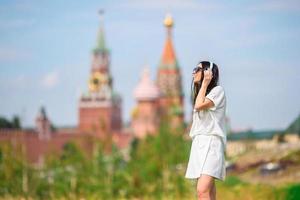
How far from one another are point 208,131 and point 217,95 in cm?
15

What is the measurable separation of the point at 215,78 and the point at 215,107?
0.40ft

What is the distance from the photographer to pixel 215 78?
11.8 ft

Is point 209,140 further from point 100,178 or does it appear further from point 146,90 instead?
point 146,90

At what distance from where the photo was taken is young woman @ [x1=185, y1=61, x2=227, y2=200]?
136 inches

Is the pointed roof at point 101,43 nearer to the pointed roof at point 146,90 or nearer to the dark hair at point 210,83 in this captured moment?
the pointed roof at point 146,90

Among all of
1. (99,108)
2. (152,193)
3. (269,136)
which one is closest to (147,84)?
(99,108)

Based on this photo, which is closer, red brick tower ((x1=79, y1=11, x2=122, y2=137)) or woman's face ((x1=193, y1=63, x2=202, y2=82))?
woman's face ((x1=193, y1=63, x2=202, y2=82))

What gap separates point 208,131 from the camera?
3.52 m

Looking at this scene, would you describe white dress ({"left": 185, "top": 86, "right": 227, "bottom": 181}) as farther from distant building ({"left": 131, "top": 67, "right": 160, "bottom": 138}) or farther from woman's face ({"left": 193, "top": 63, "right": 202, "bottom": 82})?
distant building ({"left": 131, "top": 67, "right": 160, "bottom": 138})

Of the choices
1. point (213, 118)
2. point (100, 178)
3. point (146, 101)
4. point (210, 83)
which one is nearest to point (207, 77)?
point (210, 83)

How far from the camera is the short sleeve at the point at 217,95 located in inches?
139

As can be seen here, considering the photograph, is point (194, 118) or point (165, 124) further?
point (165, 124)

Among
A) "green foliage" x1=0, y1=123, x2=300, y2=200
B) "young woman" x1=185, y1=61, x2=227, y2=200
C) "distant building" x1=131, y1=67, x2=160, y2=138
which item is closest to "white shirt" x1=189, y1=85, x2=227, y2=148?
"young woman" x1=185, y1=61, x2=227, y2=200

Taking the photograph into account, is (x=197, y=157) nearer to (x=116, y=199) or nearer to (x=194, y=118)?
(x=194, y=118)
